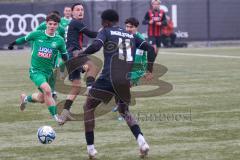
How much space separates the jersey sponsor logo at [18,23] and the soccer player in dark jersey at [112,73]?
2624 cm

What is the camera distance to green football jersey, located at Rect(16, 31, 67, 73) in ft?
41.0

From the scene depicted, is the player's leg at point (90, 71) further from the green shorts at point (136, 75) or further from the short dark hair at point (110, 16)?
the short dark hair at point (110, 16)

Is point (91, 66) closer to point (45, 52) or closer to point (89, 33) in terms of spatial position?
point (89, 33)

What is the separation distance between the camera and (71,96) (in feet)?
45.1

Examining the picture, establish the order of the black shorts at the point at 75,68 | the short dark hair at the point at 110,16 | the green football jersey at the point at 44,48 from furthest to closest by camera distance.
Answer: the black shorts at the point at 75,68, the green football jersey at the point at 44,48, the short dark hair at the point at 110,16

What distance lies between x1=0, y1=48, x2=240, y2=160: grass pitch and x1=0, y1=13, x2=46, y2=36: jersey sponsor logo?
15.1 meters

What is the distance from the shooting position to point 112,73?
385 inches

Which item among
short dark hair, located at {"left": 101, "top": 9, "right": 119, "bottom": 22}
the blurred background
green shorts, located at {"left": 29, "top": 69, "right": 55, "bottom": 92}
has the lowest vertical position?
the blurred background

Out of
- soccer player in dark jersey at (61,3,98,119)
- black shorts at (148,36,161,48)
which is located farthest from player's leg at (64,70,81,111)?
black shorts at (148,36,161,48)

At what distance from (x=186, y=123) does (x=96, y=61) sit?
3.77 meters

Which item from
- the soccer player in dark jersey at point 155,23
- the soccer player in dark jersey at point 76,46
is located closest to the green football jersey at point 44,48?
the soccer player in dark jersey at point 76,46

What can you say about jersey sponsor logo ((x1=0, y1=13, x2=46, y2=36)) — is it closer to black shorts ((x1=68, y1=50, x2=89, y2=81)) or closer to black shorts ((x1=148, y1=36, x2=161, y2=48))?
black shorts ((x1=148, y1=36, x2=161, y2=48))

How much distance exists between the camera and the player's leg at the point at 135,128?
9629 mm

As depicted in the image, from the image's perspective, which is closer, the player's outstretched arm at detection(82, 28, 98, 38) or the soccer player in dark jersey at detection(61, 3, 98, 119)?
the player's outstretched arm at detection(82, 28, 98, 38)
